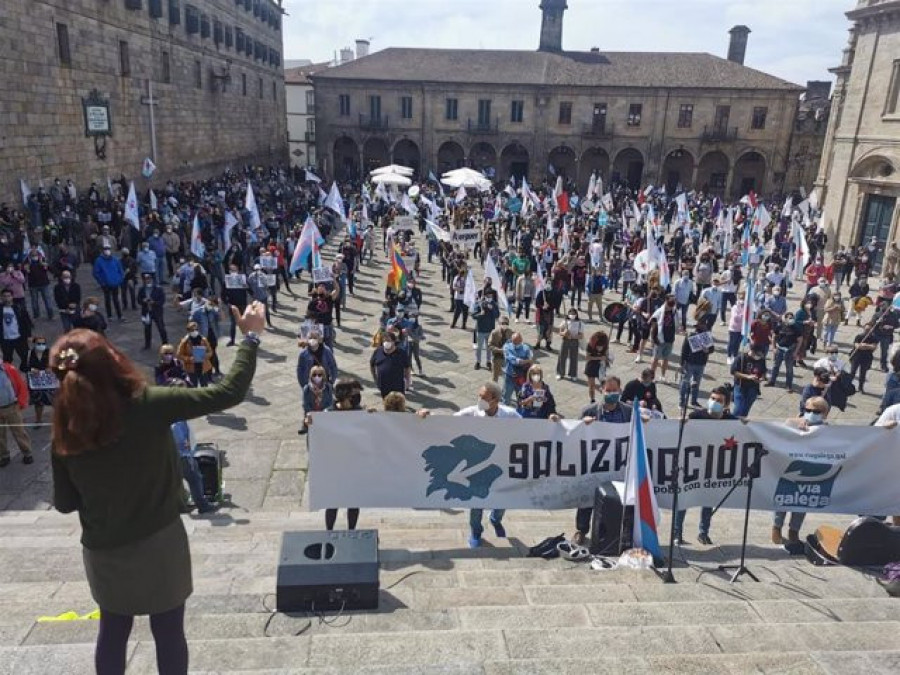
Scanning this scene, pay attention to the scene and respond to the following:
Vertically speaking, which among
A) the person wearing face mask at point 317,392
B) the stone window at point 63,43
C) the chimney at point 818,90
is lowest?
the person wearing face mask at point 317,392

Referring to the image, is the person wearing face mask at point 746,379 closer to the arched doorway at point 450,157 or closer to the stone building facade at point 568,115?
the stone building facade at point 568,115

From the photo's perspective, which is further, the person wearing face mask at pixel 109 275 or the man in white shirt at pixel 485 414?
the person wearing face mask at pixel 109 275

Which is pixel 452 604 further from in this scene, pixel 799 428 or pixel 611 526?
pixel 799 428

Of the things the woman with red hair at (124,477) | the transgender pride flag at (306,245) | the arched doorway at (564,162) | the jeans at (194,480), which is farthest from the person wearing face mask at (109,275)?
the arched doorway at (564,162)

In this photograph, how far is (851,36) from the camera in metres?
31.8

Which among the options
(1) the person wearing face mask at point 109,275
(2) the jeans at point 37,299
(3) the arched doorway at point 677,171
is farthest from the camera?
(3) the arched doorway at point 677,171

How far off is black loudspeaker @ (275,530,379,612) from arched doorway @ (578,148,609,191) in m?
48.8

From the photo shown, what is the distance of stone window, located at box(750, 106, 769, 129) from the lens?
46.5m

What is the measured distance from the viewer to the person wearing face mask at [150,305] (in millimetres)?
12078

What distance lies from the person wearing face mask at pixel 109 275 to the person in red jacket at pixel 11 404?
619cm

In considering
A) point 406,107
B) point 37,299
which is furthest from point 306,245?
point 406,107

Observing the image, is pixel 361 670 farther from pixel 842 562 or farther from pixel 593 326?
pixel 593 326

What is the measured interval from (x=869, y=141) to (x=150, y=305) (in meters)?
26.6

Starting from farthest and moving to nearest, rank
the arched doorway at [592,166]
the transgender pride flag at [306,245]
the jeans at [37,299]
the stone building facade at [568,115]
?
the arched doorway at [592,166] < the stone building facade at [568,115] < the transgender pride flag at [306,245] < the jeans at [37,299]
